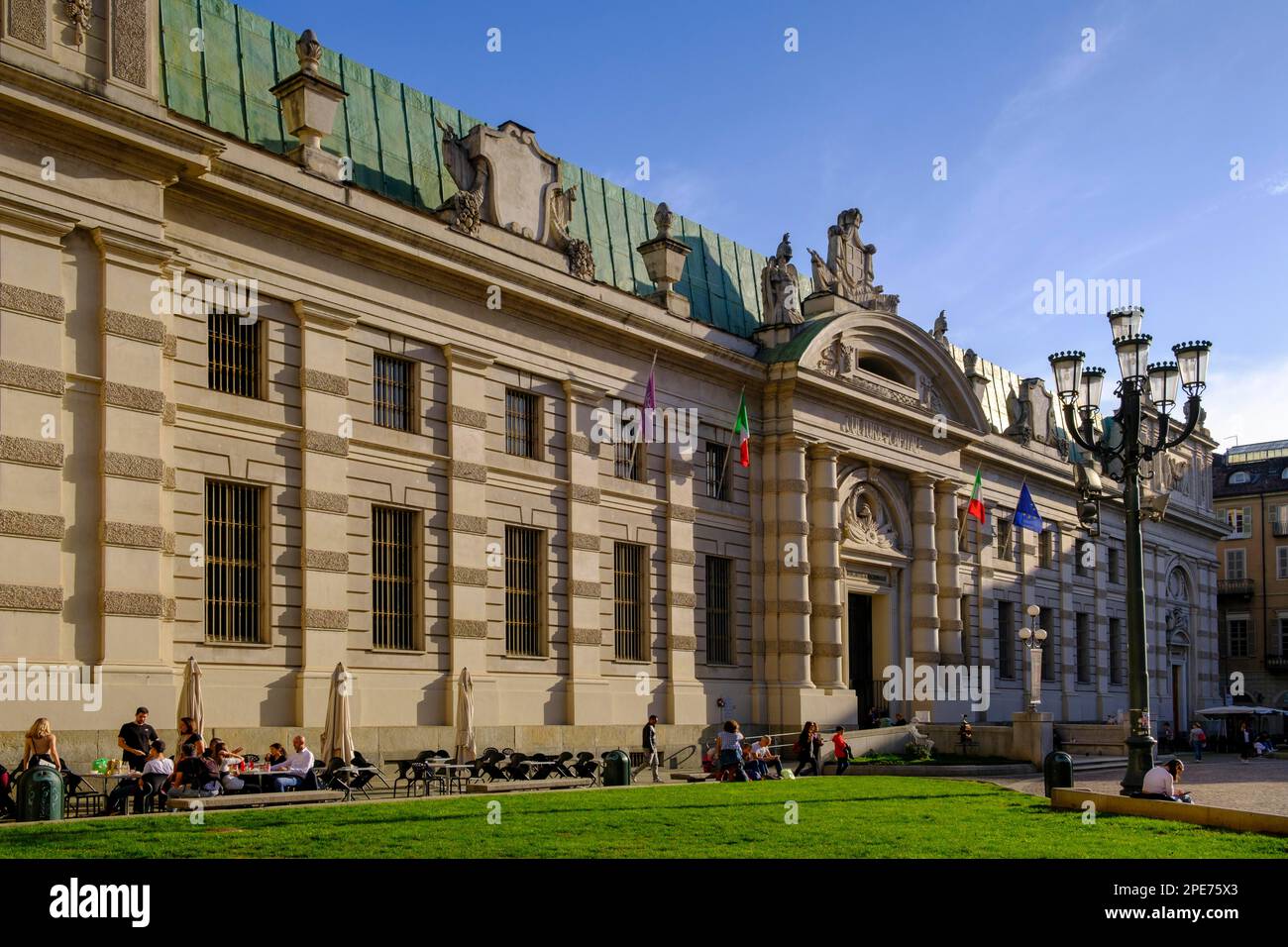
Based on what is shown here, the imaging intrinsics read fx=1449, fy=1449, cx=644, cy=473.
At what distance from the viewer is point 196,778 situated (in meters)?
23.2

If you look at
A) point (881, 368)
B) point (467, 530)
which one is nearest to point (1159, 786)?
point (467, 530)

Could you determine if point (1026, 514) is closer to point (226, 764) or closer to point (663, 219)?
point (663, 219)

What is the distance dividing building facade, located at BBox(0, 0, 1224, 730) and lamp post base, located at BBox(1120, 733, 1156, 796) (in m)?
14.7

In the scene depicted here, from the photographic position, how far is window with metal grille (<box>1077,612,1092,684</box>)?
6400 cm

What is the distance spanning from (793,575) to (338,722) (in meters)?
18.4

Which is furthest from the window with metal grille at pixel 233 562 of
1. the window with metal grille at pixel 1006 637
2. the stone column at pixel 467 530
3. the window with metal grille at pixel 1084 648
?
the window with metal grille at pixel 1084 648

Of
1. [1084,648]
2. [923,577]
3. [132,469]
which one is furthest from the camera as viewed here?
[1084,648]

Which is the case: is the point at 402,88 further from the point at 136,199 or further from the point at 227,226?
the point at 136,199

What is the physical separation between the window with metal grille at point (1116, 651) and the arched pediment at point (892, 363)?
19.7 meters

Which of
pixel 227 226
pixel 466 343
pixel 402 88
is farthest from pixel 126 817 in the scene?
pixel 402 88

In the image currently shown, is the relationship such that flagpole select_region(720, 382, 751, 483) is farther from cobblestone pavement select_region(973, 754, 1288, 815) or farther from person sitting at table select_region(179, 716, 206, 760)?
person sitting at table select_region(179, 716, 206, 760)

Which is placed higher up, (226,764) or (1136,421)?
(1136,421)

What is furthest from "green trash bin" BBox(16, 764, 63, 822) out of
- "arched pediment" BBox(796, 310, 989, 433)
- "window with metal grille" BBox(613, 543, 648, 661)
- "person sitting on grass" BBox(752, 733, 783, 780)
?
"arched pediment" BBox(796, 310, 989, 433)

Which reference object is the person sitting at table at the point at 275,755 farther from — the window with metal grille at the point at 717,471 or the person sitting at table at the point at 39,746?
the window with metal grille at the point at 717,471
